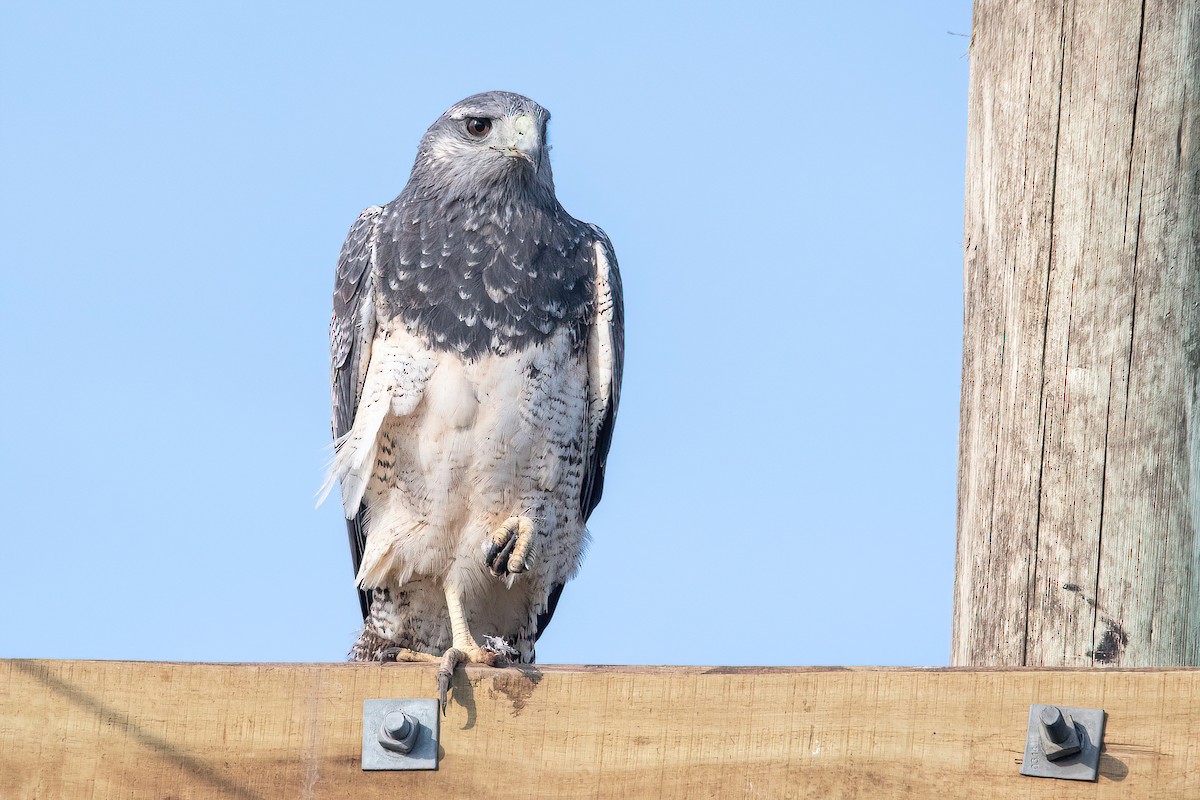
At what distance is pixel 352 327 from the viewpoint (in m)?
5.35

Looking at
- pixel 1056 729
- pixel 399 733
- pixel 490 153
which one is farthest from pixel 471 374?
pixel 1056 729

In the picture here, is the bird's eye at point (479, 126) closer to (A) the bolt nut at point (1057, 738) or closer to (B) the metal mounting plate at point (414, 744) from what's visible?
(B) the metal mounting plate at point (414, 744)

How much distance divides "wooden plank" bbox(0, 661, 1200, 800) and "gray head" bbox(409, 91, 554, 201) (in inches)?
109

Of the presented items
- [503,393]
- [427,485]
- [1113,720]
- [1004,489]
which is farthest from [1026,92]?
[427,485]

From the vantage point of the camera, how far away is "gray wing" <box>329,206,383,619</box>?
5.33 metres

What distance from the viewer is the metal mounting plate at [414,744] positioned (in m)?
3.10

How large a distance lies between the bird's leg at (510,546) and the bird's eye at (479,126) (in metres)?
1.65

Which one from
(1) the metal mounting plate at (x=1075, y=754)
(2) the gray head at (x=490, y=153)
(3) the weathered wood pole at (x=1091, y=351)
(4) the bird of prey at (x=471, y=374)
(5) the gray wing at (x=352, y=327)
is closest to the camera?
(1) the metal mounting plate at (x=1075, y=754)

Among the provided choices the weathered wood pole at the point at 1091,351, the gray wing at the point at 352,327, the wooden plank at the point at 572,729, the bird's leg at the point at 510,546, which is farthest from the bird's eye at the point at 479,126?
the wooden plank at the point at 572,729

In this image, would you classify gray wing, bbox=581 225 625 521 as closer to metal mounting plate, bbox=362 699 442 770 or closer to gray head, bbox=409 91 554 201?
gray head, bbox=409 91 554 201

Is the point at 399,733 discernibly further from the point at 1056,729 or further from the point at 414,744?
the point at 1056,729

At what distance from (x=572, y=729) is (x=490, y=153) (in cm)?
303

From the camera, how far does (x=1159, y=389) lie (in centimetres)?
361

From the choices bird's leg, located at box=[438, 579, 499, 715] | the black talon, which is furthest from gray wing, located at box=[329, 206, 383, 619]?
the black talon
